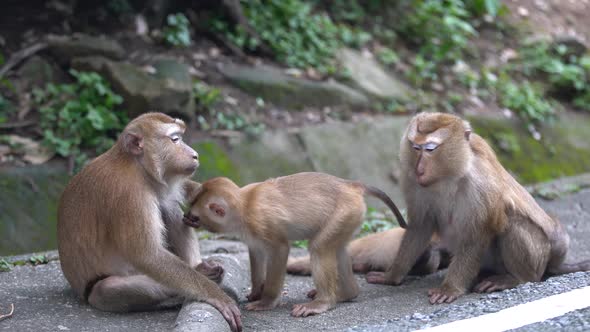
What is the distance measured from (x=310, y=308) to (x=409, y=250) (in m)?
1.06

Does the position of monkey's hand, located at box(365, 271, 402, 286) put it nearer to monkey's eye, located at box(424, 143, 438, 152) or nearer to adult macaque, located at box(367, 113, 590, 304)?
adult macaque, located at box(367, 113, 590, 304)

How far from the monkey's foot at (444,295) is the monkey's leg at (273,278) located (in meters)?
1.06

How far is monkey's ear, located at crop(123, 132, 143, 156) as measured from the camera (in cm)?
512

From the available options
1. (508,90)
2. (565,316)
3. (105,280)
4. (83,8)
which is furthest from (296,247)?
(508,90)

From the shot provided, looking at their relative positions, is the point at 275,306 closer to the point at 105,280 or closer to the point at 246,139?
the point at 105,280

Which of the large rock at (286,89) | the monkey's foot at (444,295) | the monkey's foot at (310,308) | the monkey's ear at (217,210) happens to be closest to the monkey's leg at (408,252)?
the monkey's foot at (444,295)

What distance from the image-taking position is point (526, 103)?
11.2 m

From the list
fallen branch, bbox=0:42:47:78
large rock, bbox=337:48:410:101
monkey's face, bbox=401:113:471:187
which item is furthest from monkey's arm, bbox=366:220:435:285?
fallen branch, bbox=0:42:47:78

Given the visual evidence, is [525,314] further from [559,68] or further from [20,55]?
[559,68]

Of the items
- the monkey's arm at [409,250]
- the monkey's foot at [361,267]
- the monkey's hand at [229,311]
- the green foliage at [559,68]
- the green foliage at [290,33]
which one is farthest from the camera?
the green foliage at [559,68]

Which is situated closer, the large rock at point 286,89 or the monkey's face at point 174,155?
the monkey's face at point 174,155

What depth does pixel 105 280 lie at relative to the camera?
5.14 metres

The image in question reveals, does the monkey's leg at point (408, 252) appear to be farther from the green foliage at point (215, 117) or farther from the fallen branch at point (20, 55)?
the fallen branch at point (20, 55)

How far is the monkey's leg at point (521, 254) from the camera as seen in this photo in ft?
18.3
